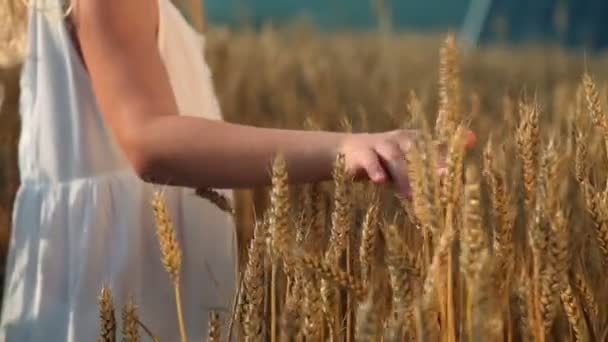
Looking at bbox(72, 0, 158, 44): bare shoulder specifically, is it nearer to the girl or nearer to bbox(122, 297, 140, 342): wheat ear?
the girl

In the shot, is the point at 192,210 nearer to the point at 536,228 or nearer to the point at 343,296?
the point at 343,296

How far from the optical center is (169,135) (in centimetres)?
74

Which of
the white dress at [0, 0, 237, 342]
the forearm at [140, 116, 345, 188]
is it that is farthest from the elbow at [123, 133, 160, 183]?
the white dress at [0, 0, 237, 342]

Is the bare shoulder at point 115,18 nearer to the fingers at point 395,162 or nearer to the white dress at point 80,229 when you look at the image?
the white dress at point 80,229

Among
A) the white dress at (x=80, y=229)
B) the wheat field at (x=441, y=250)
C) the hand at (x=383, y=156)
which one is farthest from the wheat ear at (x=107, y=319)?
the white dress at (x=80, y=229)

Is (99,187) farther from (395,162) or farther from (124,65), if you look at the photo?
(395,162)

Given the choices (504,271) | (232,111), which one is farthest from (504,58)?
(504,271)

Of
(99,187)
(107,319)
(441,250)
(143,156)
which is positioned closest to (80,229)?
(99,187)

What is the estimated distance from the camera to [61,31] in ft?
2.82

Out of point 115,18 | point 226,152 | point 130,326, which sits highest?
point 115,18

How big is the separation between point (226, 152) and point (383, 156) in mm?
134

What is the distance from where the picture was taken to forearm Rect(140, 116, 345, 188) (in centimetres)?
69

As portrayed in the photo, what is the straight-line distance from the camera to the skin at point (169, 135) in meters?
0.68

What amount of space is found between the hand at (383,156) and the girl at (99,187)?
15cm
